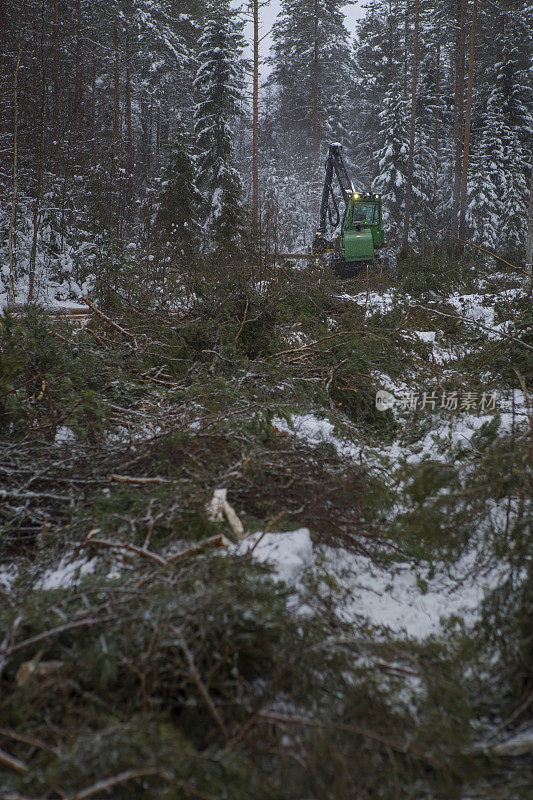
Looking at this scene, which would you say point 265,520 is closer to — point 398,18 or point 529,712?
point 529,712

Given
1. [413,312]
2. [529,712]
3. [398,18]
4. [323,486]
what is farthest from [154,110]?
[529,712]

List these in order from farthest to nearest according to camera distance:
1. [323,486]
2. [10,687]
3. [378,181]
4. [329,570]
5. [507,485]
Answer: [378,181], [323,486], [329,570], [507,485], [10,687]

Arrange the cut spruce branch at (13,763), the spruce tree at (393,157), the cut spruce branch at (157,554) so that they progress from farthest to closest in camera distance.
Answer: the spruce tree at (393,157), the cut spruce branch at (157,554), the cut spruce branch at (13,763)

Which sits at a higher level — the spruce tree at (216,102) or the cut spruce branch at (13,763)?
the spruce tree at (216,102)

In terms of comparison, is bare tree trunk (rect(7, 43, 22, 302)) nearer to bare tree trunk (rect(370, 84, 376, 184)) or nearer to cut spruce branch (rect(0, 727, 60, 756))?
cut spruce branch (rect(0, 727, 60, 756))

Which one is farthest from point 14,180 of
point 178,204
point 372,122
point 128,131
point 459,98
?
point 372,122

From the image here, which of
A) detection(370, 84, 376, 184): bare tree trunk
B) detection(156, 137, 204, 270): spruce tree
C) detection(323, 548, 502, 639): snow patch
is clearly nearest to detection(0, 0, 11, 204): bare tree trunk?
detection(156, 137, 204, 270): spruce tree

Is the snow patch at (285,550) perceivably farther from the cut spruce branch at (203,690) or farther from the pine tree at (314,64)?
the pine tree at (314,64)

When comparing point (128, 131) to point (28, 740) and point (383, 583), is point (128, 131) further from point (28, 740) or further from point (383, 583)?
point (28, 740)

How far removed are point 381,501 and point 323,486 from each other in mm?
514

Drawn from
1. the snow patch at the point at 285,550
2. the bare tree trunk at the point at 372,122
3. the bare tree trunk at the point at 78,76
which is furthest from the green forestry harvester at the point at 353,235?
the bare tree trunk at the point at 372,122

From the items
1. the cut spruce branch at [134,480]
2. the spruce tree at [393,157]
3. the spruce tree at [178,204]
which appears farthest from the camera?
the spruce tree at [393,157]

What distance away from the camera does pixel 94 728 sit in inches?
74.4

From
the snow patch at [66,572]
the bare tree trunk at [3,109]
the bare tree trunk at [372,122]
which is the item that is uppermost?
the bare tree trunk at [372,122]
